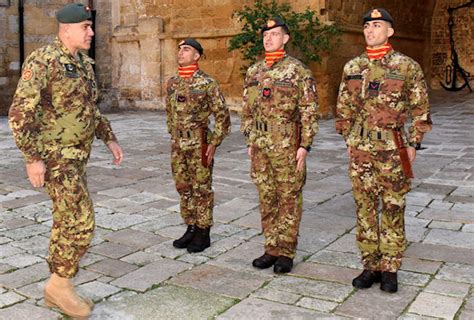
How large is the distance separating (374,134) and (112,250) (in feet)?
6.89

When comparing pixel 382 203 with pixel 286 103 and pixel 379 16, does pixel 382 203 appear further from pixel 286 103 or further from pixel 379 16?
pixel 379 16

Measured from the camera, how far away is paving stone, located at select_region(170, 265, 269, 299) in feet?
11.9

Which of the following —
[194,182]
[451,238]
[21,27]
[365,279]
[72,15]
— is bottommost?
[451,238]

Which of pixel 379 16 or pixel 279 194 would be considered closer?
pixel 379 16

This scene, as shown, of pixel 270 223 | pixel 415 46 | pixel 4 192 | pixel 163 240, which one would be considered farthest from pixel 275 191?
pixel 415 46

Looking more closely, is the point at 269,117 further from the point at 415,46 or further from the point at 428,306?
the point at 415,46

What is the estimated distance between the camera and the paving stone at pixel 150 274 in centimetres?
372

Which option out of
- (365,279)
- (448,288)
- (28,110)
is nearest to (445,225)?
(448,288)

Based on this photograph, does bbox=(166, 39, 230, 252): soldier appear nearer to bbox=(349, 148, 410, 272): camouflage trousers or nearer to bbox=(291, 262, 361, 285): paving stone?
bbox=(291, 262, 361, 285): paving stone

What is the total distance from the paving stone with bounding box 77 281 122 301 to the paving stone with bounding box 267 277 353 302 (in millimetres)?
944

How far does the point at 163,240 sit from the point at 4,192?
250 centimetres

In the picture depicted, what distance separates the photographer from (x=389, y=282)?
3562mm

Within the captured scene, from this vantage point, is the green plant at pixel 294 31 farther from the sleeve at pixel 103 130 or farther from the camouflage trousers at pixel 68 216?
the camouflage trousers at pixel 68 216

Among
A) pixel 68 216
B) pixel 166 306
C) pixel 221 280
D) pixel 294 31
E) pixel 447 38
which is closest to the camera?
pixel 68 216
